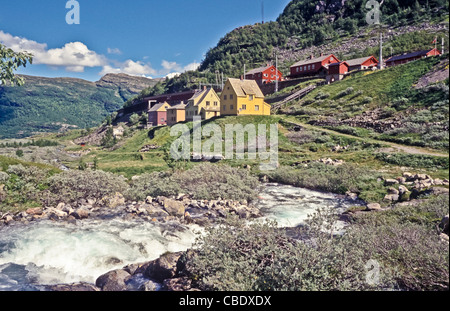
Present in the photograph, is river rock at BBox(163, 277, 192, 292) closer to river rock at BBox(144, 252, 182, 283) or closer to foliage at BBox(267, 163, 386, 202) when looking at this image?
river rock at BBox(144, 252, 182, 283)

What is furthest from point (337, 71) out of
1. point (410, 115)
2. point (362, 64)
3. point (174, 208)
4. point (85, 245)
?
point (85, 245)

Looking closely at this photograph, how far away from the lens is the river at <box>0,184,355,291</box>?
9641 mm

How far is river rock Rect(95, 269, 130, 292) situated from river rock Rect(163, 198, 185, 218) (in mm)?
6499

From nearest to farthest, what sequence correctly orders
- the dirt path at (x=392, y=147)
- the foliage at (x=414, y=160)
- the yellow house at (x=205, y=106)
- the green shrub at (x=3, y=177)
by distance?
the foliage at (x=414, y=160) → the dirt path at (x=392, y=147) → the green shrub at (x=3, y=177) → the yellow house at (x=205, y=106)

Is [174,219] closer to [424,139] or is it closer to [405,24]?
[424,139]

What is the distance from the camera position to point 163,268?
28.9 ft

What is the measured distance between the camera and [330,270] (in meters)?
Answer: 6.44

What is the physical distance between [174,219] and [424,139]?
38.5 feet

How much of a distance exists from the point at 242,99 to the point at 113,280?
39.2m

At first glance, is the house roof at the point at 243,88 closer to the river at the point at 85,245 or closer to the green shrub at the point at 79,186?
the green shrub at the point at 79,186

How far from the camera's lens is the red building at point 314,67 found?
66375 millimetres

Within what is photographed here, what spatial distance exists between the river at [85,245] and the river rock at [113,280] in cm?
47

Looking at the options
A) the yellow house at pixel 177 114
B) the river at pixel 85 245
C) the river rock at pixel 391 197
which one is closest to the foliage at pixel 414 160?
the river rock at pixel 391 197

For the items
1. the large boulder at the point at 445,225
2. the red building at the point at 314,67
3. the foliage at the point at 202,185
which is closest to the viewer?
the large boulder at the point at 445,225
